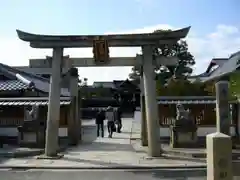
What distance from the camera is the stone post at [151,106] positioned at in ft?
51.0

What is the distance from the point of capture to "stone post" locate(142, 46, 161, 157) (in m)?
15.6

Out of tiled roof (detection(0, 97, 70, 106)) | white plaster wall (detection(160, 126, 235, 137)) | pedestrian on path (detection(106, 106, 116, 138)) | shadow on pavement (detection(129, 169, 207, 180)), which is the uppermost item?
tiled roof (detection(0, 97, 70, 106))

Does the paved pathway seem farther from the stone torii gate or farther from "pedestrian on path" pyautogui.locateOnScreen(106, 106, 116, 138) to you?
"pedestrian on path" pyautogui.locateOnScreen(106, 106, 116, 138)

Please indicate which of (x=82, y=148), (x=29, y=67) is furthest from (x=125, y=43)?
(x=82, y=148)

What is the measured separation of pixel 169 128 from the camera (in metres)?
20.4

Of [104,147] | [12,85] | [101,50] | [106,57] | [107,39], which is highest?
[107,39]

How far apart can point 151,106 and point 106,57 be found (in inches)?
113

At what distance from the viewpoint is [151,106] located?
15.8 meters

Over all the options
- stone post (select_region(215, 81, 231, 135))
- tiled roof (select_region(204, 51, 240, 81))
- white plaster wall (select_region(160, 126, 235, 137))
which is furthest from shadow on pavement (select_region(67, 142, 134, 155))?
tiled roof (select_region(204, 51, 240, 81))

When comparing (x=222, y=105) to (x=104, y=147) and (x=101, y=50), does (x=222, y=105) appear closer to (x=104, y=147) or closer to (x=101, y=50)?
(x=101, y=50)

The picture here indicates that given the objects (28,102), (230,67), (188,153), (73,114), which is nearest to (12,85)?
(28,102)

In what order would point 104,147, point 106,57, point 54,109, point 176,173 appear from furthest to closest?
1. point 104,147
2. point 106,57
3. point 54,109
4. point 176,173

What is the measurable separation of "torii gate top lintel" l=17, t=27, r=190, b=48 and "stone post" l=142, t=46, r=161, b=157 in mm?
551

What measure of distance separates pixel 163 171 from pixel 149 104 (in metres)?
3.62
